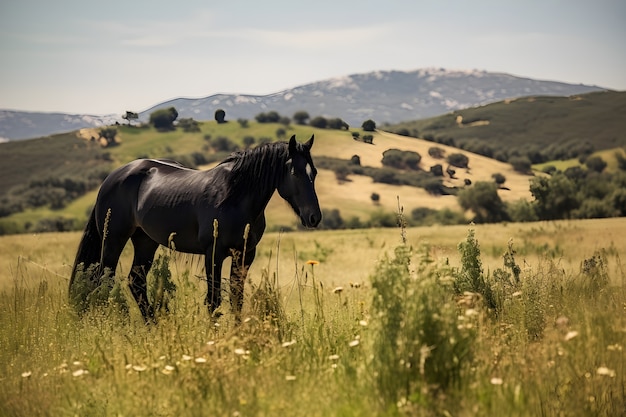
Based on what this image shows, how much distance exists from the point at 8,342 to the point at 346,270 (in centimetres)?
1696

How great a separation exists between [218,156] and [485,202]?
54.0 metres

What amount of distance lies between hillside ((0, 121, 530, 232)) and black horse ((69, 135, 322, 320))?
39.6 metres

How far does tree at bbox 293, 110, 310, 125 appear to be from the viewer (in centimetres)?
8297

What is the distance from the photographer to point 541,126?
114375 mm

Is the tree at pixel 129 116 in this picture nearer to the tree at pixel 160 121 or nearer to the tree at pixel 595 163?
the tree at pixel 595 163

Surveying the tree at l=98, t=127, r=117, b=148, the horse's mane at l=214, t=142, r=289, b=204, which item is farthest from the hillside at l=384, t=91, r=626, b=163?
the horse's mane at l=214, t=142, r=289, b=204

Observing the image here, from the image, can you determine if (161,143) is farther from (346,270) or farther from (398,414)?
(398,414)

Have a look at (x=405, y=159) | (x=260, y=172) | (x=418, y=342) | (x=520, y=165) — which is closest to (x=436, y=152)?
(x=405, y=159)

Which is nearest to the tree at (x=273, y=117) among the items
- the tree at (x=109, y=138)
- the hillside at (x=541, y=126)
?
the hillside at (x=541, y=126)

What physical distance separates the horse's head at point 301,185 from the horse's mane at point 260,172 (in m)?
0.13

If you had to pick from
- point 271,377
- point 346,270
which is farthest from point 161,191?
point 346,270

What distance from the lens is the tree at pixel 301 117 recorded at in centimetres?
8297

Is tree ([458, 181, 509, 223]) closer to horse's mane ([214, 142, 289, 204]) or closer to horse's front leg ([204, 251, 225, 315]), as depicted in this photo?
horse's mane ([214, 142, 289, 204])

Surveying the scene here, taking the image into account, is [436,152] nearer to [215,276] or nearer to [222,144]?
[222,144]
